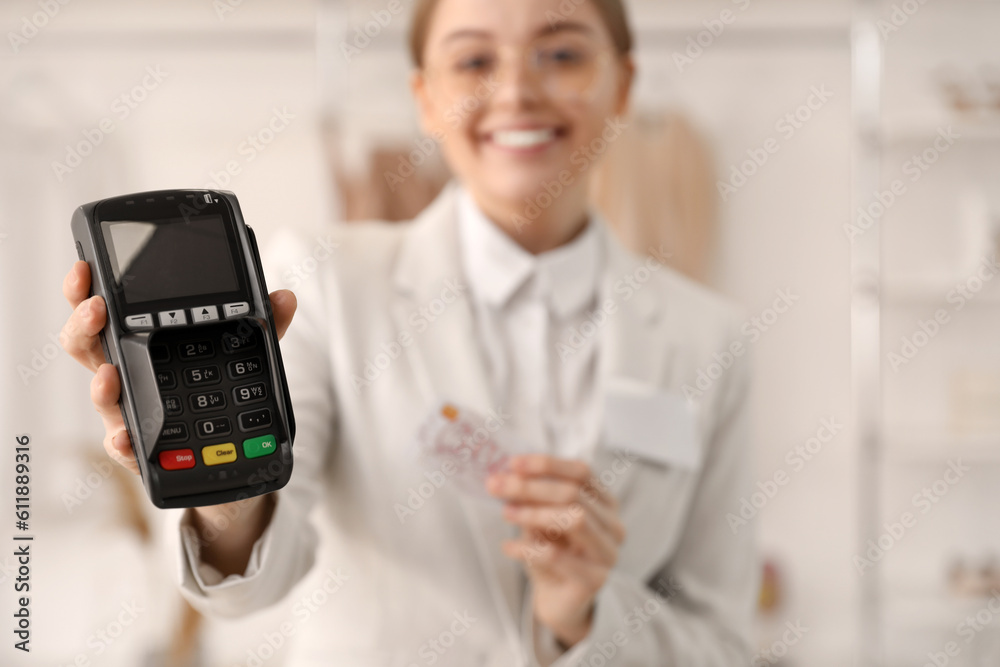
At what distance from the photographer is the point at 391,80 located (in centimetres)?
144

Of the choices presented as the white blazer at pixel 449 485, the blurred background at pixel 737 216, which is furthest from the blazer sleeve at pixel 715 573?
the blurred background at pixel 737 216

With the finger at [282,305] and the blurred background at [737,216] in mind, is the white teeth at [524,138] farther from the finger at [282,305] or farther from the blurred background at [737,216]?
the blurred background at [737,216]

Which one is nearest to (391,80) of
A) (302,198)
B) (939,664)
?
(302,198)

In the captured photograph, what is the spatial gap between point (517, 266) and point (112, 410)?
45cm

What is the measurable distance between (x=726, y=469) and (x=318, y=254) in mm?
401

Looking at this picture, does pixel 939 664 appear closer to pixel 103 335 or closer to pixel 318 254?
pixel 318 254

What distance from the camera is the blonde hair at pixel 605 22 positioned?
67cm

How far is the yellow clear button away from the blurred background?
1.07 meters

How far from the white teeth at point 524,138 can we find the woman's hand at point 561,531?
0.26 metres

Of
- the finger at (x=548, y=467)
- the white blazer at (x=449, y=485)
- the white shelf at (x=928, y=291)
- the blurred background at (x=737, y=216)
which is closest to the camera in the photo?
the finger at (x=548, y=467)

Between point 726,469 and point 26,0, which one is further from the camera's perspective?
point 26,0

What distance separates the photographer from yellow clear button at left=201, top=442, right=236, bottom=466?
28 centimetres

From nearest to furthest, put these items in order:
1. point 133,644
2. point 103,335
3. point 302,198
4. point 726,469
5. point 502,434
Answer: point 103,335 < point 502,434 < point 726,469 < point 133,644 < point 302,198

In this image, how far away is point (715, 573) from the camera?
28.2 inches
